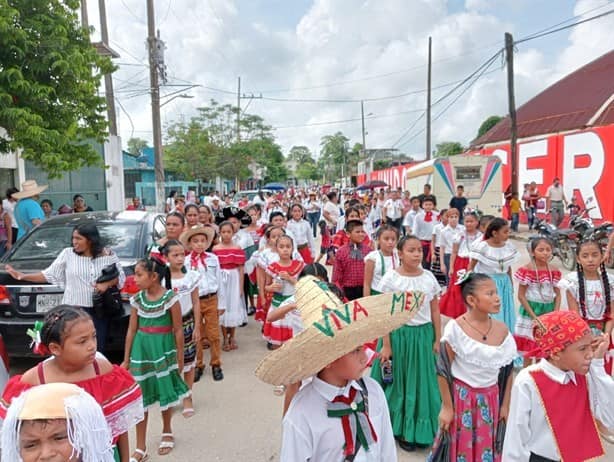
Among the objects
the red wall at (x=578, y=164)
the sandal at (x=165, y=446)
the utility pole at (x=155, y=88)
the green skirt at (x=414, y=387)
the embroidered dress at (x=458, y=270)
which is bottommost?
the sandal at (x=165, y=446)

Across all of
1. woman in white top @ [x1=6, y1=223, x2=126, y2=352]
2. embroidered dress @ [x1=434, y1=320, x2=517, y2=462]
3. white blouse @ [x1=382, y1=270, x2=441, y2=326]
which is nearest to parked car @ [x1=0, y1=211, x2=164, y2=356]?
woman in white top @ [x1=6, y1=223, x2=126, y2=352]

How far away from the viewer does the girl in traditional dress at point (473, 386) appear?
2857 millimetres

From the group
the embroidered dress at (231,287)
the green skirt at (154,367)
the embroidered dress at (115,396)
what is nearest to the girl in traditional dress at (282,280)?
the embroidered dress at (231,287)

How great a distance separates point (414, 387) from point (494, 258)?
2030 mm

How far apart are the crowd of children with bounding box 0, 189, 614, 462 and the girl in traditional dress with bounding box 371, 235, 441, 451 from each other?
1 centimetres

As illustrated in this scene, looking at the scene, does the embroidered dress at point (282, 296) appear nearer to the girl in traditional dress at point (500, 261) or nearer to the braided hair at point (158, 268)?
the braided hair at point (158, 268)

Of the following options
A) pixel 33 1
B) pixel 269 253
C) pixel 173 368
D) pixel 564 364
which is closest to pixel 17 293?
pixel 173 368

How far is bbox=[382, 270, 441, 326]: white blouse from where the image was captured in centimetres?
373

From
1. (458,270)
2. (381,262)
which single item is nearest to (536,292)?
(381,262)

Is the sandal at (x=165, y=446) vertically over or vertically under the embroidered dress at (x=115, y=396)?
under

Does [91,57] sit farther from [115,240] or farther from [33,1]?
[115,240]

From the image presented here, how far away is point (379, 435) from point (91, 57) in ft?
32.4

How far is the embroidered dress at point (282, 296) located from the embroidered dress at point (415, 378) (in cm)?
155

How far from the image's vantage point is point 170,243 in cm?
434
